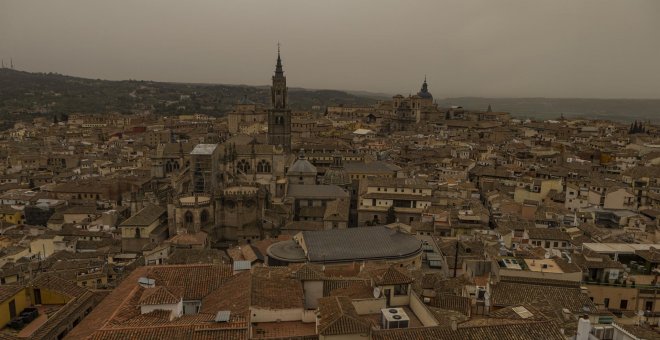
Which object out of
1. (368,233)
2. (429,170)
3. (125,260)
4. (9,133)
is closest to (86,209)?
(125,260)

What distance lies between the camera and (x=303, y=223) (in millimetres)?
49875

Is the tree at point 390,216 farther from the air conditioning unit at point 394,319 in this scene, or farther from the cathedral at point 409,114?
the cathedral at point 409,114

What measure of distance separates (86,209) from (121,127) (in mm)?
109035

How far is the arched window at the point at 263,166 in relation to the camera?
6525 centimetres

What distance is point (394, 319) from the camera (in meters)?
19.2

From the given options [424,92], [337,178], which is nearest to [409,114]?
[424,92]

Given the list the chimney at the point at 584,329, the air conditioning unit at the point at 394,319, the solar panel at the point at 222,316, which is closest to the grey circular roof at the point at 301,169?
the air conditioning unit at the point at 394,319

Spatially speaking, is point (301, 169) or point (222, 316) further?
point (301, 169)

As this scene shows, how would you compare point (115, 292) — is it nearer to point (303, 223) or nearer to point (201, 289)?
point (201, 289)

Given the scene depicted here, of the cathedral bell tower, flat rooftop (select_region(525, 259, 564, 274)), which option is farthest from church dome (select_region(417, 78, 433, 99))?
flat rooftop (select_region(525, 259, 564, 274))

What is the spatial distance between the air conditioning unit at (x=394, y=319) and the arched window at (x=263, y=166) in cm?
4683

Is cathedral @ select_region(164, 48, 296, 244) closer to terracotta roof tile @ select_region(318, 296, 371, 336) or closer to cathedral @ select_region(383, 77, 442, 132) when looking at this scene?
terracotta roof tile @ select_region(318, 296, 371, 336)

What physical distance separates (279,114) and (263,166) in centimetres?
1481

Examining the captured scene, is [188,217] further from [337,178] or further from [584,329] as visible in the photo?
[584,329]
